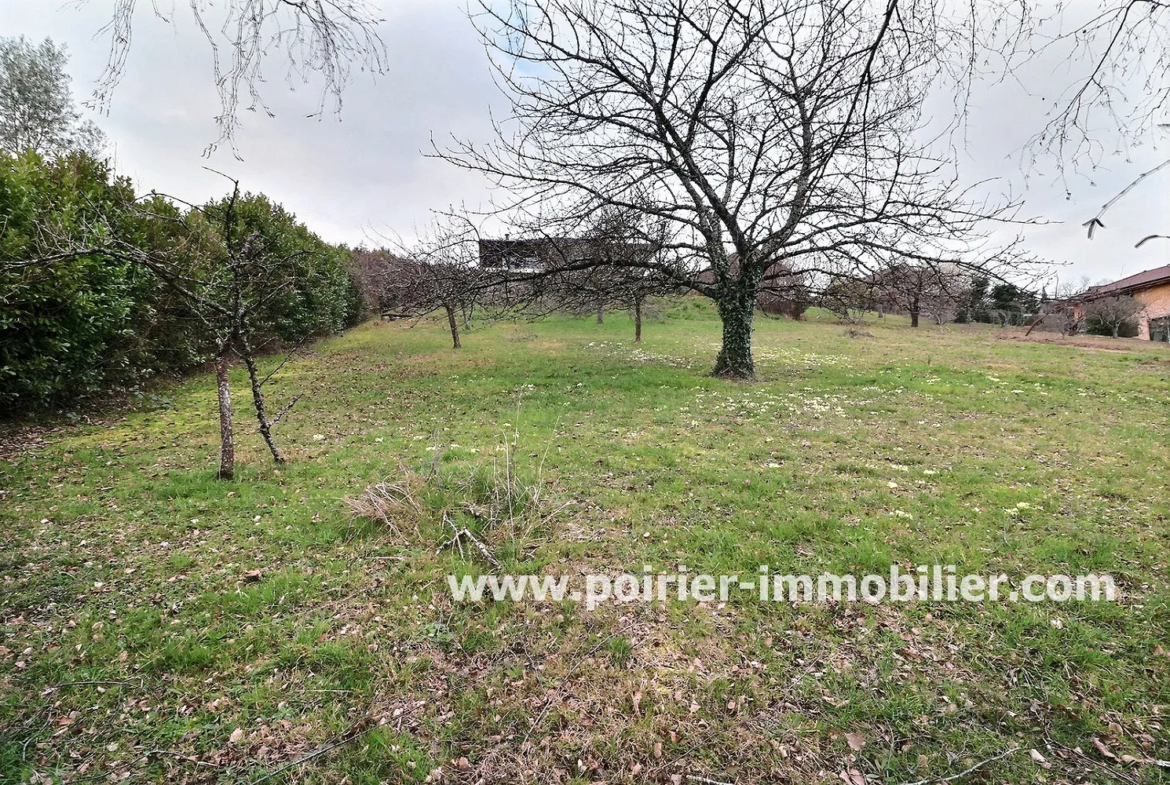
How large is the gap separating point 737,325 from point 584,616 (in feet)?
28.7

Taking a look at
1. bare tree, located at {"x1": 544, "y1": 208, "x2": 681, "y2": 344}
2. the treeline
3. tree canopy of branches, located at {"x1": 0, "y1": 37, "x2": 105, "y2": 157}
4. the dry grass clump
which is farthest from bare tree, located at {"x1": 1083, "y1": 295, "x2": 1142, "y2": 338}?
tree canopy of branches, located at {"x1": 0, "y1": 37, "x2": 105, "y2": 157}

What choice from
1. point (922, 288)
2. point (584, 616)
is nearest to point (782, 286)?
point (922, 288)

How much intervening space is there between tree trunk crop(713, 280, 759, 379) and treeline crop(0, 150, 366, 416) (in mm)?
8096

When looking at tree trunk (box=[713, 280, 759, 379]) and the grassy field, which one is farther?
tree trunk (box=[713, 280, 759, 379])

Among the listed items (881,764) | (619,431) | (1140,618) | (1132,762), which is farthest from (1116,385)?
(881,764)

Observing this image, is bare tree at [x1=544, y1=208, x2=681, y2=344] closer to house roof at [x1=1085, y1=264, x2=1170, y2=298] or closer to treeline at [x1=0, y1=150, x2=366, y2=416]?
treeline at [x1=0, y1=150, x2=366, y2=416]

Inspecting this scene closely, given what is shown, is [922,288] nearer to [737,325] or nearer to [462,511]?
[737,325]

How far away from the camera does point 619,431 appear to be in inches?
273

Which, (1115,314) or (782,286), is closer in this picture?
(782,286)

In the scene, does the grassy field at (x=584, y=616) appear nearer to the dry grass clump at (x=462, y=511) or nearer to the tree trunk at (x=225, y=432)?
the dry grass clump at (x=462, y=511)

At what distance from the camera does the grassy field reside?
217cm

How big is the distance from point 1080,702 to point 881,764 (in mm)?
1176

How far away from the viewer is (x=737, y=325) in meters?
10.5

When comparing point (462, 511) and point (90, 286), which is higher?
point (90, 286)
